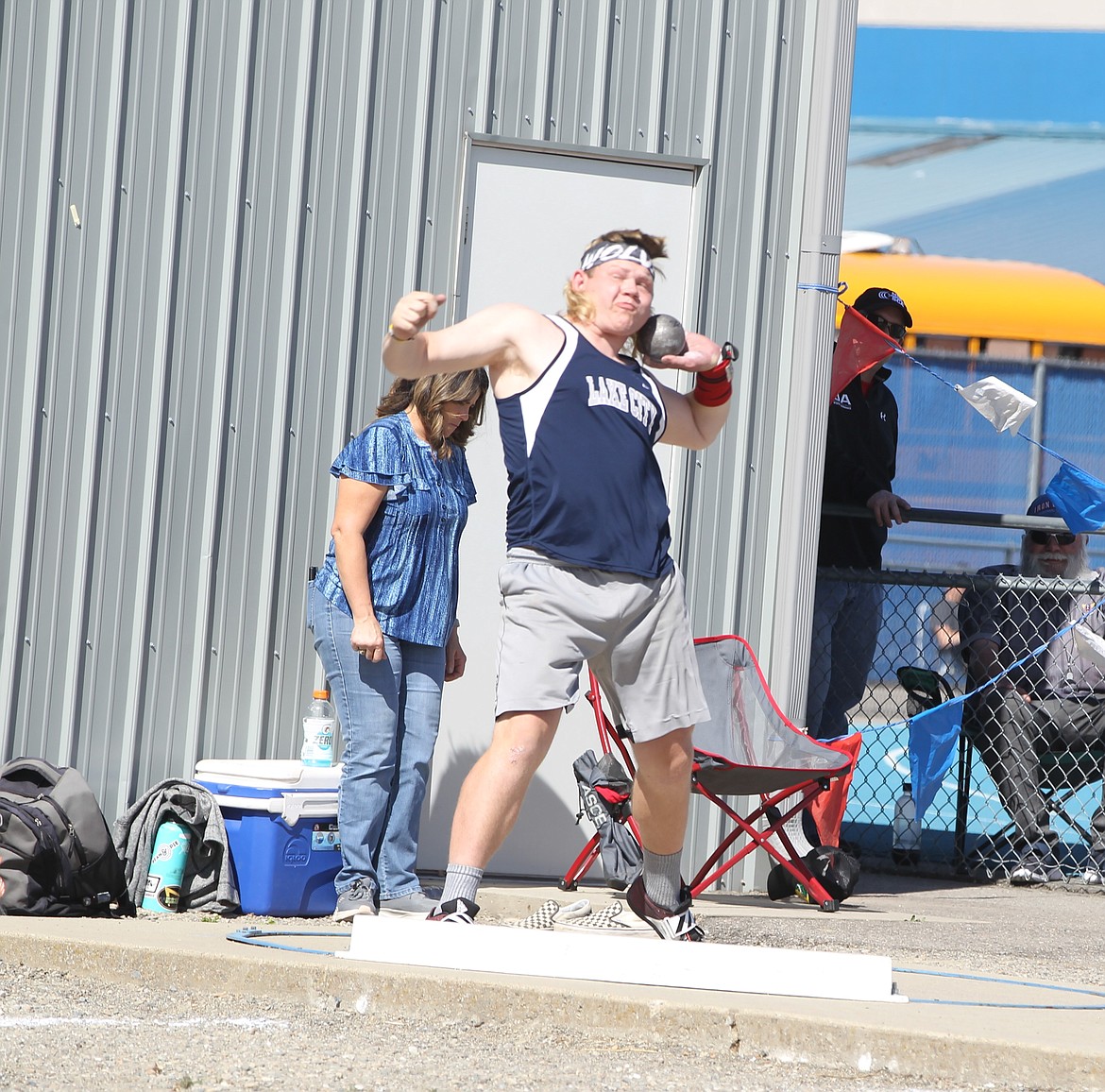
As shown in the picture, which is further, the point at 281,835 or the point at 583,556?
the point at 281,835

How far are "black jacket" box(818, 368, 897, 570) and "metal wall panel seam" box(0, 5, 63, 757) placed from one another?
3315 mm

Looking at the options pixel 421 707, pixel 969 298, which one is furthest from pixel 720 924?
pixel 969 298

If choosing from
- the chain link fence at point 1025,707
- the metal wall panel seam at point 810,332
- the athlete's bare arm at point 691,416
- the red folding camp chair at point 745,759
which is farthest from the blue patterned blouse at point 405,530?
the chain link fence at point 1025,707

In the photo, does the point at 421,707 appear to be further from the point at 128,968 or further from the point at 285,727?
the point at 128,968

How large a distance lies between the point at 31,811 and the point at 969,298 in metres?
9.30

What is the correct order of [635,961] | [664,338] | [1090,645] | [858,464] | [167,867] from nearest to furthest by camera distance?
[635,961], [664,338], [167,867], [1090,645], [858,464]

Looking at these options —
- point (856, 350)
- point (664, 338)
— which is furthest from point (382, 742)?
point (856, 350)

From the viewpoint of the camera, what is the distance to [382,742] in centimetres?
488

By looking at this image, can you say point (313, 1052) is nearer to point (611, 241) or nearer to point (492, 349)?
point (492, 349)

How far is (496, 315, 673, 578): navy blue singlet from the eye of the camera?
12.8 ft

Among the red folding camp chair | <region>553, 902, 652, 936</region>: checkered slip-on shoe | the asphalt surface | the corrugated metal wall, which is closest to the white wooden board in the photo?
the asphalt surface

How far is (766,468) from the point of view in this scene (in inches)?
238

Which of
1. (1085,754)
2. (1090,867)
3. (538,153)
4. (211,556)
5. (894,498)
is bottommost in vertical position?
(1090,867)

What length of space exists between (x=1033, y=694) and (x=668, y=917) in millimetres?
2995
